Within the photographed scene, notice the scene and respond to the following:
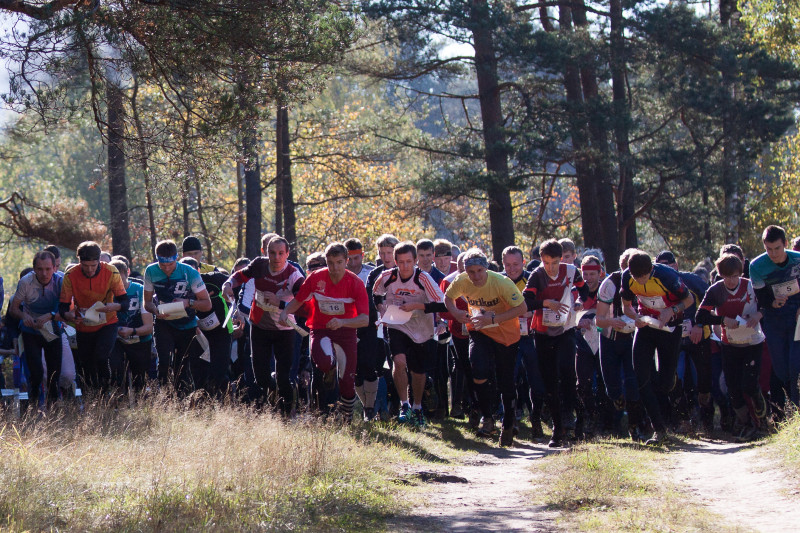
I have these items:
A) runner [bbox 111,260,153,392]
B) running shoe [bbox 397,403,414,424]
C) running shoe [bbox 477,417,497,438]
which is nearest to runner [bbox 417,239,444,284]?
running shoe [bbox 397,403,414,424]

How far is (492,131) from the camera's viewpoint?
22734mm

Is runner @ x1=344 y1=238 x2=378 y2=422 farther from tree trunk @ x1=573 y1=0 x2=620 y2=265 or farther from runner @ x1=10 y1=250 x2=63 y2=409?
tree trunk @ x1=573 y1=0 x2=620 y2=265

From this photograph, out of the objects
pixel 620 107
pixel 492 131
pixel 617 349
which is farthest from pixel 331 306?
pixel 620 107

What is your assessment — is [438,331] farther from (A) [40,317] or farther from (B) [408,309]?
(A) [40,317]

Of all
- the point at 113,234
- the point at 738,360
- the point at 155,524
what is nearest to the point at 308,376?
the point at 738,360

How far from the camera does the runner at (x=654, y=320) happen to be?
9.94m

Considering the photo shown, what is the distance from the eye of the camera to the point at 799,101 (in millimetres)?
24297

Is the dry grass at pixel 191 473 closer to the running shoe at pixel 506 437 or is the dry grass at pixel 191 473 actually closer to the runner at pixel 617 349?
the running shoe at pixel 506 437

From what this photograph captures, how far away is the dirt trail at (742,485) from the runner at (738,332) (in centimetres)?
62

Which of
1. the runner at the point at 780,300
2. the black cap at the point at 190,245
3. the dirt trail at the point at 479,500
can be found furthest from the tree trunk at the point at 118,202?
the runner at the point at 780,300

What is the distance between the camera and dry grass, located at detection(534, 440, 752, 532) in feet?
21.2

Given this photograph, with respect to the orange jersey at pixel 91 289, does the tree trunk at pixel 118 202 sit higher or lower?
higher

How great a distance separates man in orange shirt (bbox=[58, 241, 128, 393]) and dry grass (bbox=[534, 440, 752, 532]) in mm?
4897

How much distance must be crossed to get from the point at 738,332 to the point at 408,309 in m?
3.49
